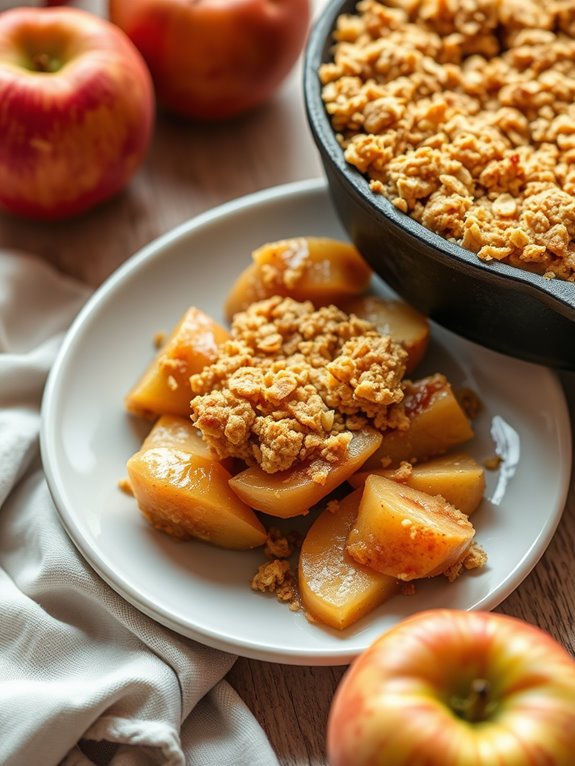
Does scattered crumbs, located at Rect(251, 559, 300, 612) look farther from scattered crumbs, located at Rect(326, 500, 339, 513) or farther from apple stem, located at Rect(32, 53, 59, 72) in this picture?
apple stem, located at Rect(32, 53, 59, 72)

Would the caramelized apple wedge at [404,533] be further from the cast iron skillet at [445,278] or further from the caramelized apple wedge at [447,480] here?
the cast iron skillet at [445,278]

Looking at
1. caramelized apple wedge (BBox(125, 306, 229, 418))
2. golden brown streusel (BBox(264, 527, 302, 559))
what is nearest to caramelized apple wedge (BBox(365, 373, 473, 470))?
golden brown streusel (BBox(264, 527, 302, 559))

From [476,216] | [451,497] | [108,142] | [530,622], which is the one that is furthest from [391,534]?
[108,142]

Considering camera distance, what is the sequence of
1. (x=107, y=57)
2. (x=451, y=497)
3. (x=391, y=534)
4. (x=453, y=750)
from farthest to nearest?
(x=107, y=57), (x=451, y=497), (x=391, y=534), (x=453, y=750)

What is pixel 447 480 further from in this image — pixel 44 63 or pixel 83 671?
pixel 44 63

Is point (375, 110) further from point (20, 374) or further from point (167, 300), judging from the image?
point (20, 374)

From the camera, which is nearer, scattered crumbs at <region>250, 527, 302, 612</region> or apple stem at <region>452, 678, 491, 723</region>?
apple stem at <region>452, 678, 491, 723</region>
